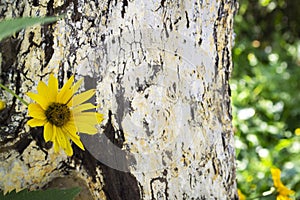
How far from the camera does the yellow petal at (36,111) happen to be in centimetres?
96

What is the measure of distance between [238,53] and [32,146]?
1677mm

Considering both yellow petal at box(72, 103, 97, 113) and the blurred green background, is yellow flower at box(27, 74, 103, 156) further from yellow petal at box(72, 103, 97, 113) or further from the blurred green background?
the blurred green background

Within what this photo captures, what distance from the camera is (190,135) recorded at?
116 cm

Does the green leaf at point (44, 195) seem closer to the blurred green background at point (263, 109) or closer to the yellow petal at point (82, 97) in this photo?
the yellow petal at point (82, 97)

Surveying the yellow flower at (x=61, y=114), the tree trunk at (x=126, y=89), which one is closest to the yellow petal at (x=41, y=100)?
the yellow flower at (x=61, y=114)

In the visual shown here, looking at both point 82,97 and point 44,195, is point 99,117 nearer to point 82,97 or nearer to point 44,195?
point 82,97

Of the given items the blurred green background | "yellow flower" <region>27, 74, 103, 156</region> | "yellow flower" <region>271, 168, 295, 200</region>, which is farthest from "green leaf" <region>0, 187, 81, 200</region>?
the blurred green background

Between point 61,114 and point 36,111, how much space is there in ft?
0.14

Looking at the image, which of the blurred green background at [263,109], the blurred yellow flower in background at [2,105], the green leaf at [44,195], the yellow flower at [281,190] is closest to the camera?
the green leaf at [44,195]

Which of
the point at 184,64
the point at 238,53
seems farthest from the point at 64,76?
the point at 238,53

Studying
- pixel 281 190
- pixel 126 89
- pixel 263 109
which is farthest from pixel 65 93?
pixel 263 109

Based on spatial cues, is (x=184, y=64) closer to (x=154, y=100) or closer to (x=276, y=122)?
(x=154, y=100)

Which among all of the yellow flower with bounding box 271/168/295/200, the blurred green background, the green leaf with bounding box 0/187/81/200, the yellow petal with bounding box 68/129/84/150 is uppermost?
the blurred green background

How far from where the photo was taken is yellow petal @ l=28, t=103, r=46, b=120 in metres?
0.96
